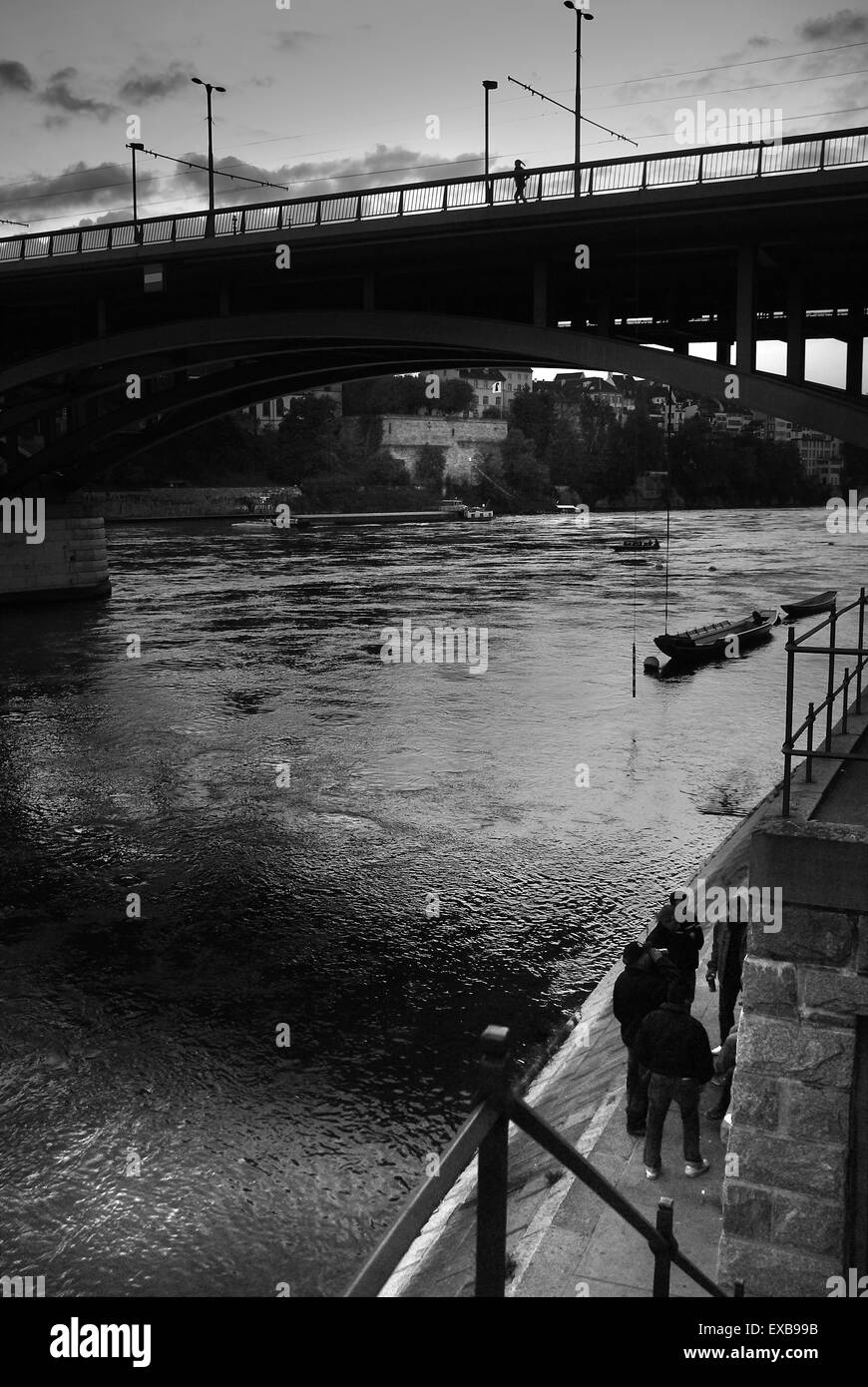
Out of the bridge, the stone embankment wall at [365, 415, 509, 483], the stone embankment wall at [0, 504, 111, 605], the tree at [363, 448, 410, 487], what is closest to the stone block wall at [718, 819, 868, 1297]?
the bridge

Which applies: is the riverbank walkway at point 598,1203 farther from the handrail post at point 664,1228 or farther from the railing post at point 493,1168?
the railing post at point 493,1168

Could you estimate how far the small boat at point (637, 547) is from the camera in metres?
73.8

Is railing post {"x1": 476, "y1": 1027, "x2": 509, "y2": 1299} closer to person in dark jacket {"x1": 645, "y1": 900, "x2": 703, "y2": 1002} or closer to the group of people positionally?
the group of people

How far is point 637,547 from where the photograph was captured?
74.4m

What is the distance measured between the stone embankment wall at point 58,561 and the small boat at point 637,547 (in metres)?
39.1

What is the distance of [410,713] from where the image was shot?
24.1m

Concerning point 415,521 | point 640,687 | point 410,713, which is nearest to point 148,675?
point 410,713

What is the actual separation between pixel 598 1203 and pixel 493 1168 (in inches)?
162

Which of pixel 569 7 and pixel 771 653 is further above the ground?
pixel 569 7

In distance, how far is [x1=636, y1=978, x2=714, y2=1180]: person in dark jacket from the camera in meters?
6.27

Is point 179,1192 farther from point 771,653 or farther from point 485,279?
point 771,653

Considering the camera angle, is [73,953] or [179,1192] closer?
[179,1192]

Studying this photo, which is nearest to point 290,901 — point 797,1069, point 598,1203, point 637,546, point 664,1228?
point 598,1203
